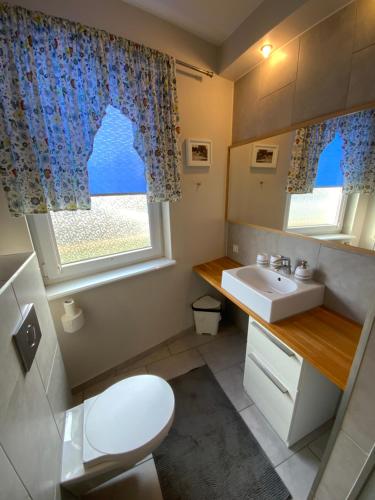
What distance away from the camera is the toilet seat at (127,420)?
0.87 m

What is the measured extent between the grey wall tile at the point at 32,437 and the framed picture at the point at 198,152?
1.62 metres

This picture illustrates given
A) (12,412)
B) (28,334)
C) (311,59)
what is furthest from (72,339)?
(311,59)

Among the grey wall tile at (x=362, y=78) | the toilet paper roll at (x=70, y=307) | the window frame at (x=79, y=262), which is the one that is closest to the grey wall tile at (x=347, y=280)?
the grey wall tile at (x=362, y=78)

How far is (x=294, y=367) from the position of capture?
104cm

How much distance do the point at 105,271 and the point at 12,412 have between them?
111 cm

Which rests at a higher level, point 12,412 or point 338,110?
point 338,110

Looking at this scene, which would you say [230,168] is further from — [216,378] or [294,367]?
[216,378]

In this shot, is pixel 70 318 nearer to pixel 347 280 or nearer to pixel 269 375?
pixel 269 375

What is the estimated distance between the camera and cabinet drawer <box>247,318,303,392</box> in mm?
1043

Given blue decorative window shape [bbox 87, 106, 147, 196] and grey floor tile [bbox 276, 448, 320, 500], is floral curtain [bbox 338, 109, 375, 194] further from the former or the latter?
grey floor tile [bbox 276, 448, 320, 500]

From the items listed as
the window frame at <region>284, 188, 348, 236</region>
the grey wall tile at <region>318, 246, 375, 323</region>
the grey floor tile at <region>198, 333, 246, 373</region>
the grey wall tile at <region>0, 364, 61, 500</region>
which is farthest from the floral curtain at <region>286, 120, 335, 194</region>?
the grey wall tile at <region>0, 364, 61, 500</region>

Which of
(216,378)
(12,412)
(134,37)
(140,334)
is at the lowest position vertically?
(216,378)

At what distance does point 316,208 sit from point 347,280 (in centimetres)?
47

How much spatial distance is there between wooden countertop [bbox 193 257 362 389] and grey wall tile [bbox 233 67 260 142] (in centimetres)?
143
